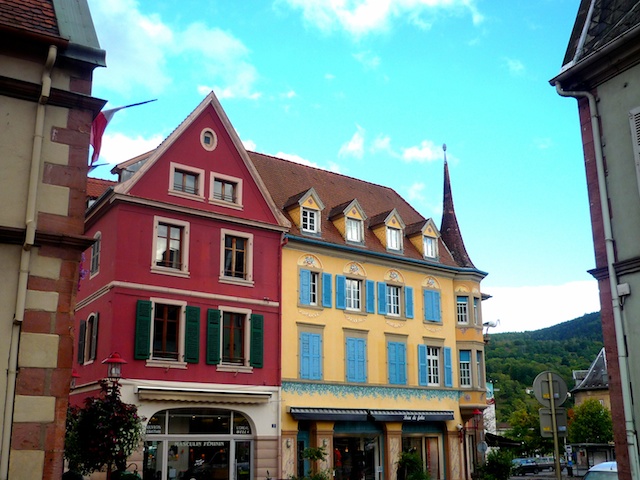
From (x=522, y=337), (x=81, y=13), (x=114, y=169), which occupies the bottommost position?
(x=81, y=13)

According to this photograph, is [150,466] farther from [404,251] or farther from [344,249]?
[404,251]

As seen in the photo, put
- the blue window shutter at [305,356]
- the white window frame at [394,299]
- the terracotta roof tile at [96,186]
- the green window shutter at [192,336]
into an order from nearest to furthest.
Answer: the green window shutter at [192,336] → the blue window shutter at [305,356] → the terracotta roof tile at [96,186] → the white window frame at [394,299]

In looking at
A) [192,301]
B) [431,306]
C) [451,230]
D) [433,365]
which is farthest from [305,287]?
[451,230]

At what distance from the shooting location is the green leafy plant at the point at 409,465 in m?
31.1

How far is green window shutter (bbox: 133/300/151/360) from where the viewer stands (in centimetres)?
2456

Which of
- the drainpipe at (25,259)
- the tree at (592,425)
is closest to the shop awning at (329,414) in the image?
the drainpipe at (25,259)

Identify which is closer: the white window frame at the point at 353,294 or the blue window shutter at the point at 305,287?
the blue window shutter at the point at 305,287

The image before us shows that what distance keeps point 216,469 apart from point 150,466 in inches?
101

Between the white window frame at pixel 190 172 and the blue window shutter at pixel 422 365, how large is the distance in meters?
12.5

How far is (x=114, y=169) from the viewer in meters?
27.5

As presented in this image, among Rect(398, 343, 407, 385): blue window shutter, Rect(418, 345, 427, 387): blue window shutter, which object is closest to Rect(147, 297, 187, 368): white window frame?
Rect(398, 343, 407, 385): blue window shutter

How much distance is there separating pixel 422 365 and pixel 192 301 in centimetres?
1194

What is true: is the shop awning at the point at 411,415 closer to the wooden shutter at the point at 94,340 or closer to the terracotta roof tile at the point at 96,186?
the wooden shutter at the point at 94,340

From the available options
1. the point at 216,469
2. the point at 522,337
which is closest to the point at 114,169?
the point at 216,469
